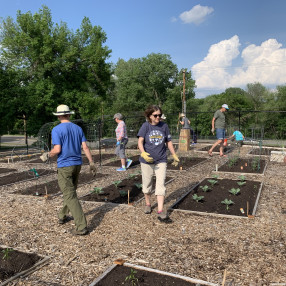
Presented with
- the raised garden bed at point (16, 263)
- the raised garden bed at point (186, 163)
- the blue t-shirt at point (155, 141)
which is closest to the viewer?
the raised garden bed at point (16, 263)

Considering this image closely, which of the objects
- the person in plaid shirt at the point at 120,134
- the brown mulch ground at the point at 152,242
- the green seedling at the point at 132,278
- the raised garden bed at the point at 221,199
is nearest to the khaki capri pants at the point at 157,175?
the brown mulch ground at the point at 152,242

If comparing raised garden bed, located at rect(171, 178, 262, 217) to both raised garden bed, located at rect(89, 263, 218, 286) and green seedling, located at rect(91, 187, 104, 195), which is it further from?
raised garden bed, located at rect(89, 263, 218, 286)

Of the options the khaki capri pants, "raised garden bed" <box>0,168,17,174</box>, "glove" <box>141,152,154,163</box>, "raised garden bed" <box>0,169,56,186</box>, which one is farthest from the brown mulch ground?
"raised garden bed" <box>0,168,17,174</box>

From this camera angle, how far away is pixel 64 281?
9.62 feet

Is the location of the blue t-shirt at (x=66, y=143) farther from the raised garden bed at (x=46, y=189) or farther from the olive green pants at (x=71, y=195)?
the raised garden bed at (x=46, y=189)

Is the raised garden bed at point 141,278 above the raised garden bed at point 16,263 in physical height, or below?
below

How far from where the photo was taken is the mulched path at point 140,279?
9.11 feet

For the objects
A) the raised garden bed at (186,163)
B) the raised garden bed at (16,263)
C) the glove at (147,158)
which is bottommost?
the raised garden bed at (16,263)

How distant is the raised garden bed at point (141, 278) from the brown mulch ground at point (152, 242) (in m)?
0.14

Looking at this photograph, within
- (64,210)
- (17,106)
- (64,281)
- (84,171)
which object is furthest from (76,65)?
(64,281)

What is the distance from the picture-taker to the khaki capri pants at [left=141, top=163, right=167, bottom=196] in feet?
15.1

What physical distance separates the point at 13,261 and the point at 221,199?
151 inches

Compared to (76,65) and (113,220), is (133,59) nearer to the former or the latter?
(76,65)

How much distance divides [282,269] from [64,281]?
7.37ft
